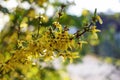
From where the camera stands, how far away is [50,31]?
1615 mm

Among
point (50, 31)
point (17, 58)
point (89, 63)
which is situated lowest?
point (89, 63)

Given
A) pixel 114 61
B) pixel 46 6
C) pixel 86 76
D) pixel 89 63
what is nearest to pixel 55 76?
pixel 114 61

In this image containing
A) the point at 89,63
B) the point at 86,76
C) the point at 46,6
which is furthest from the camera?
the point at 89,63

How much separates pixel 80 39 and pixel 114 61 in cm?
300

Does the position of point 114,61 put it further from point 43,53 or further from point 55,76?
point 43,53

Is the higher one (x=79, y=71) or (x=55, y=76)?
(x=55, y=76)

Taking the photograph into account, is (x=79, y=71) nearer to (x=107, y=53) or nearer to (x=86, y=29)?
(x=107, y=53)

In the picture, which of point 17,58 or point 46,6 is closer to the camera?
point 17,58

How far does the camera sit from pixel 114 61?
15.1 feet

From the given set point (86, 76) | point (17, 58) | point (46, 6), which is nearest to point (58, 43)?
point (17, 58)

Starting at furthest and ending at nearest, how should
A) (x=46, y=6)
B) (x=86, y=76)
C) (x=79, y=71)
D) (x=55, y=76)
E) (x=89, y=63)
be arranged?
(x=89, y=63) → (x=79, y=71) → (x=86, y=76) → (x=55, y=76) → (x=46, y=6)

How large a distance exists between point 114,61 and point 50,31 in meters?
3.09

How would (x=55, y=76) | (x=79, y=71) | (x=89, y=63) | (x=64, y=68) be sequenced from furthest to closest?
(x=89, y=63), (x=79, y=71), (x=64, y=68), (x=55, y=76)

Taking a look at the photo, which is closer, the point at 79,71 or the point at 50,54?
the point at 50,54
